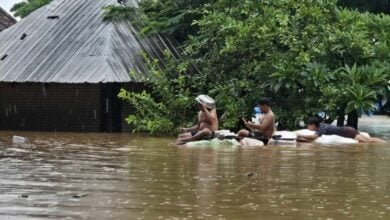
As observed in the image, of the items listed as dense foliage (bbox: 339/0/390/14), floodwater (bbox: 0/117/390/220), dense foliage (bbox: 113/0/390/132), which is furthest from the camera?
dense foliage (bbox: 339/0/390/14)

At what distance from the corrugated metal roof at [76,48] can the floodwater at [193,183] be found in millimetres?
5586

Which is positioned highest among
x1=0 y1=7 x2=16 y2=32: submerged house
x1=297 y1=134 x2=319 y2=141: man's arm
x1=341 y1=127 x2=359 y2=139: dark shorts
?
x1=0 y1=7 x2=16 y2=32: submerged house

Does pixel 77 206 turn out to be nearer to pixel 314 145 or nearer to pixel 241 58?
pixel 314 145

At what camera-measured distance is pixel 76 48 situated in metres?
18.8

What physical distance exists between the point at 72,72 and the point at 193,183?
1097cm

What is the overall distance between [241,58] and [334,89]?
2625 millimetres

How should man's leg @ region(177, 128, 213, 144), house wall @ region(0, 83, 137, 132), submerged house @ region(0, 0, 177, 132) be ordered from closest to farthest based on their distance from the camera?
man's leg @ region(177, 128, 213, 144) < submerged house @ region(0, 0, 177, 132) < house wall @ region(0, 83, 137, 132)

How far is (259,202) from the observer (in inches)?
247

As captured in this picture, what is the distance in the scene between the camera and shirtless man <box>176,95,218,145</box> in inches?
536

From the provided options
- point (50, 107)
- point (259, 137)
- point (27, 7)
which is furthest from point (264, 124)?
point (27, 7)

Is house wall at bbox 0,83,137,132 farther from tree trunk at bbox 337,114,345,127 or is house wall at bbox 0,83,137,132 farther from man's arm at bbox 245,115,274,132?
man's arm at bbox 245,115,274,132

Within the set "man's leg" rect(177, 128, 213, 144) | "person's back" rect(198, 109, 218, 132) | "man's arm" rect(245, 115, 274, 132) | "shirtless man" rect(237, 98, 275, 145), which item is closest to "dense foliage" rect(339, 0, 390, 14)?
"shirtless man" rect(237, 98, 275, 145)

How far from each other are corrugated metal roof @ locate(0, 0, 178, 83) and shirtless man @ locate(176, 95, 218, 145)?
150 inches

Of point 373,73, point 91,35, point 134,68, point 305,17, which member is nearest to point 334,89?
point 373,73
